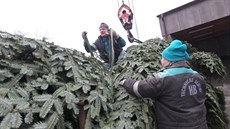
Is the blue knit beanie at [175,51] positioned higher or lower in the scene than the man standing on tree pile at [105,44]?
lower

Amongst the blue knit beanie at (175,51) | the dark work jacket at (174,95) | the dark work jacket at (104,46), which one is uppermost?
the dark work jacket at (104,46)

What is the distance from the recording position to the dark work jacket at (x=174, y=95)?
2094 mm

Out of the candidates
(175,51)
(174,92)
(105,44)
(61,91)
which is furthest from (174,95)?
(105,44)

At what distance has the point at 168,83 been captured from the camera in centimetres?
211

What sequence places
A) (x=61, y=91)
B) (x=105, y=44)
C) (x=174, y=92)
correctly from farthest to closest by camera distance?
(x=105, y=44) < (x=174, y=92) < (x=61, y=91)

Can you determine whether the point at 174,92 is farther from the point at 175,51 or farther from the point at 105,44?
the point at 105,44

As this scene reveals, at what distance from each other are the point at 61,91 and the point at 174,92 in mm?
952

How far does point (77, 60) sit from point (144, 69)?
690 millimetres

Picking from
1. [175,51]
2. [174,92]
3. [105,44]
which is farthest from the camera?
[105,44]

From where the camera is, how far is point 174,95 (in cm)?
212

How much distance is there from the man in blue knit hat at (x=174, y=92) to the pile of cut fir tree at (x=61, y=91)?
13cm

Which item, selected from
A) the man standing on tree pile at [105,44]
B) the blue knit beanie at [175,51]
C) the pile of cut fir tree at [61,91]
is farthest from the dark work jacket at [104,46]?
the blue knit beanie at [175,51]

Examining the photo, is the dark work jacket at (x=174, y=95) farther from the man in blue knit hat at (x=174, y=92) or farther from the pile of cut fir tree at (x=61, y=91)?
the pile of cut fir tree at (x=61, y=91)

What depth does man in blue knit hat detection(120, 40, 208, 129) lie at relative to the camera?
6.88 ft
